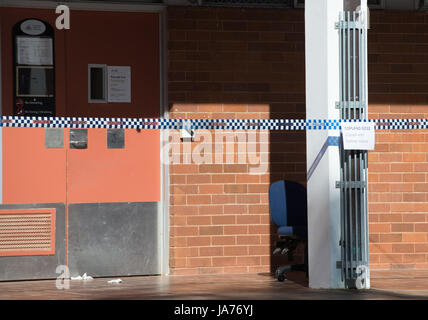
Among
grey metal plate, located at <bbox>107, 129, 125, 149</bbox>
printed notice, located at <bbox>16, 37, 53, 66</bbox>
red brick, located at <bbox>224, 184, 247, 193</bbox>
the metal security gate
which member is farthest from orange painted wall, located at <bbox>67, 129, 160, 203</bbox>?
the metal security gate

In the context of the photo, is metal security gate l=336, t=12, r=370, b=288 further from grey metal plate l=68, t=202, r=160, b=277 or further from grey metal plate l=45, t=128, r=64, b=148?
grey metal plate l=45, t=128, r=64, b=148

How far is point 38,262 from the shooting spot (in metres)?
10.4

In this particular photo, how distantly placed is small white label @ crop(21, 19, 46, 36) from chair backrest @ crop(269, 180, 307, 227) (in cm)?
291

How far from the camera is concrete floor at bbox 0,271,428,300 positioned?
8719 mm

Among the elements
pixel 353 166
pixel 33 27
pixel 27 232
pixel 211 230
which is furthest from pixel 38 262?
pixel 353 166

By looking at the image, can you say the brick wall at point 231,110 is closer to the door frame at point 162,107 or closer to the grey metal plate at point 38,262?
the door frame at point 162,107

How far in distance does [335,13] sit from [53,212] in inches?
142

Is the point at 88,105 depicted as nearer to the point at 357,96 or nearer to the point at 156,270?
the point at 156,270

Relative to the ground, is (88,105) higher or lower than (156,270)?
higher

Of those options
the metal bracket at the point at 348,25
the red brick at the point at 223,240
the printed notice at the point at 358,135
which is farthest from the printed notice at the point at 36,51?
the printed notice at the point at 358,135

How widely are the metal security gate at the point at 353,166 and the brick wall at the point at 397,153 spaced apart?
1791mm

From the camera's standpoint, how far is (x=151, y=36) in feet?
35.4

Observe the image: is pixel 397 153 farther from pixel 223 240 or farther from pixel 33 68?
pixel 33 68
